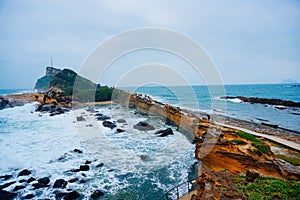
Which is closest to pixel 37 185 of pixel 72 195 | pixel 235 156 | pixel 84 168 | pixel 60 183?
pixel 60 183

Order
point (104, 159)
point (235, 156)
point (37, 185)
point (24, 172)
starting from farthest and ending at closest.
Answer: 1. point (104, 159)
2. point (24, 172)
3. point (37, 185)
4. point (235, 156)

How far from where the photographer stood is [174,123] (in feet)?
87.2

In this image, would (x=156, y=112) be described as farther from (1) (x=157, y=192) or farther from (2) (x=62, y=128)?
(1) (x=157, y=192)

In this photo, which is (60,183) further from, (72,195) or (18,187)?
(18,187)

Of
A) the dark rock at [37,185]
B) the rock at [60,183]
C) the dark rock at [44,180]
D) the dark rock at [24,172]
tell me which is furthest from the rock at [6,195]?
the dark rock at [24,172]

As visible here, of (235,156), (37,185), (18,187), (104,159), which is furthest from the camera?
(104,159)

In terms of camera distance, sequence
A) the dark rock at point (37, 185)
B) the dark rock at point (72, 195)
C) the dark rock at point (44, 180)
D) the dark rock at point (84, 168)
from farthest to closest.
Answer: the dark rock at point (84, 168) < the dark rock at point (44, 180) < the dark rock at point (37, 185) < the dark rock at point (72, 195)

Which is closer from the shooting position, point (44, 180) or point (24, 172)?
point (44, 180)

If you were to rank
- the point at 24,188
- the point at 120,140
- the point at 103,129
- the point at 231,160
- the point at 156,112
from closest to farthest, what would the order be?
the point at 231,160
the point at 24,188
the point at 120,140
the point at 103,129
the point at 156,112

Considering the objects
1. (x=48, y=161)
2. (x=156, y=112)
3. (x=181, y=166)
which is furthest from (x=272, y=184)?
(x=156, y=112)

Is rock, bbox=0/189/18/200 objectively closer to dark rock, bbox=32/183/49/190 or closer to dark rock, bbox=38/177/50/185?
dark rock, bbox=32/183/49/190

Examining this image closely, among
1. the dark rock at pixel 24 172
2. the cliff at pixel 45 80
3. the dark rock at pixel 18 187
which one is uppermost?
the cliff at pixel 45 80

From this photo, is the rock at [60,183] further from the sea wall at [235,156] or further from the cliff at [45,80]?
the cliff at [45,80]

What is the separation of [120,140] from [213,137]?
10721mm
